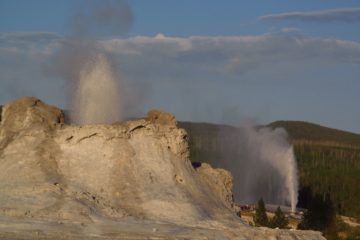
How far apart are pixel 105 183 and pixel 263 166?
3304 inches

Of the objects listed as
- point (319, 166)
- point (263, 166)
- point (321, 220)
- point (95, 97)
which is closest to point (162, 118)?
point (95, 97)

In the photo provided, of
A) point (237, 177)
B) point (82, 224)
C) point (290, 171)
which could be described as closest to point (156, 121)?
point (82, 224)

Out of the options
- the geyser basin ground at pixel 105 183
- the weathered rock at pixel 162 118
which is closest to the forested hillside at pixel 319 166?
the weathered rock at pixel 162 118

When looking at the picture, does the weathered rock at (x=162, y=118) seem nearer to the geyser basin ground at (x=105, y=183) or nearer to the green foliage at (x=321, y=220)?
the geyser basin ground at (x=105, y=183)

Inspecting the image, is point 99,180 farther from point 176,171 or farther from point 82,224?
point 82,224

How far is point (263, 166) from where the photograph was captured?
109 meters

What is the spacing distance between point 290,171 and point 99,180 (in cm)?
7405

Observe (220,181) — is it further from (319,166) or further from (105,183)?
(319,166)

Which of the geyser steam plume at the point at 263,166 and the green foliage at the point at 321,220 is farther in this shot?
the geyser steam plume at the point at 263,166

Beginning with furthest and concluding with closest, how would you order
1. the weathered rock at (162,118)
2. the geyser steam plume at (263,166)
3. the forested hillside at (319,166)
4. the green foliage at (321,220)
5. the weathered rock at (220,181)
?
1. the geyser steam plume at (263,166)
2. the forested hillside at (319,166)
3. the green foliage at (321,220)
4. the weathered rock at (220,181)
5. the weathered rock at (162,118)

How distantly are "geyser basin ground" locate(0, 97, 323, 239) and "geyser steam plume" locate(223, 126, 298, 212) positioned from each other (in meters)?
60.9

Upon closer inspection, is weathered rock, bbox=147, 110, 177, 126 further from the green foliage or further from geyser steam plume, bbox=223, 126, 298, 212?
geyser steam plume, bbox=223, 126, 298, 212

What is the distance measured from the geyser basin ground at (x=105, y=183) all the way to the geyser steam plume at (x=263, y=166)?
2397 inches

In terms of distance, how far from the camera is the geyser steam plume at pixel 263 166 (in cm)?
9988
